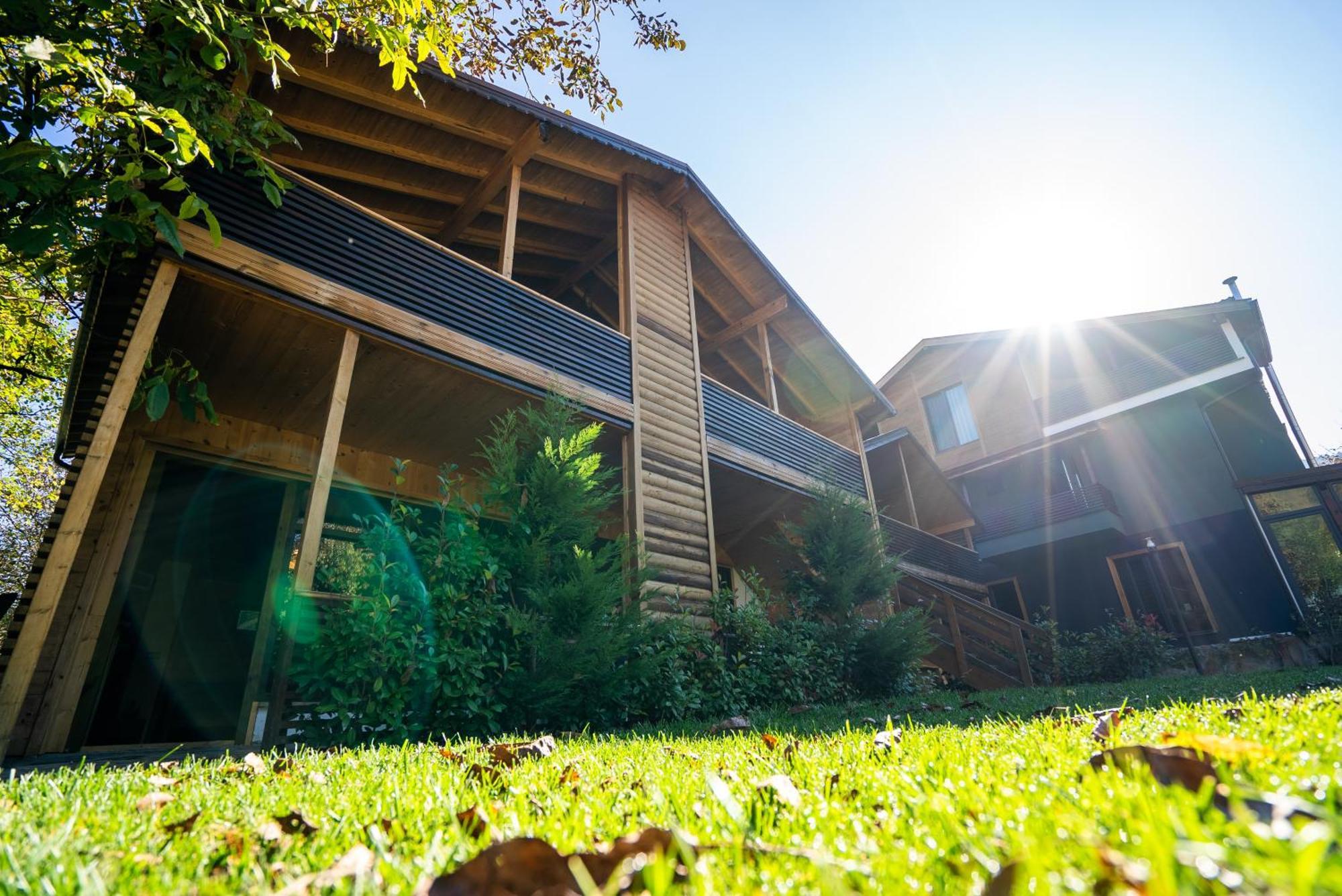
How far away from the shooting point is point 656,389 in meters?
8.47

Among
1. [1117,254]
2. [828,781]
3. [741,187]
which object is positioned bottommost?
[828,781]

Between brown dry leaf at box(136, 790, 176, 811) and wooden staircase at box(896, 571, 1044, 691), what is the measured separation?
9970 mm

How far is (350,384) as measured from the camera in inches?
225

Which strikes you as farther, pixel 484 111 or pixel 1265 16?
pixel 1265 16

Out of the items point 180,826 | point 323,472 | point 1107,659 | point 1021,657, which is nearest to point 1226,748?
point 180,826

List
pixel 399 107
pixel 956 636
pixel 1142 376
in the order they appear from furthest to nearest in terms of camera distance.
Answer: pixel 1142 376 < pixel 956 636 < pixel 399 107

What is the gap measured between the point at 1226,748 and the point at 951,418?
73.1 feet

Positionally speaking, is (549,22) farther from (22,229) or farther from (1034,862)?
(1034,862)

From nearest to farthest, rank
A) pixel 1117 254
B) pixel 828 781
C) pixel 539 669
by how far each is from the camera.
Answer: pixel 828 781 → pixel 539 669 → pixel 1117 254

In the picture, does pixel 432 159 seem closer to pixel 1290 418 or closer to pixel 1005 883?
pixel 1005 883

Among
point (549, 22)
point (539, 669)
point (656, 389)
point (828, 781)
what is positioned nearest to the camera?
point (828, 781)

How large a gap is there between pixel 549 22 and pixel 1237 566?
61.4 ft

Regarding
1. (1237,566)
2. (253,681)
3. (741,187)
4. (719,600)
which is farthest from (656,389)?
(1237,566)

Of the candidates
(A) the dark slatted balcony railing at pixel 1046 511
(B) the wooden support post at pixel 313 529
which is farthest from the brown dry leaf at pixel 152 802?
(A) the dark slatted balcony railing at pixel 1046 511
